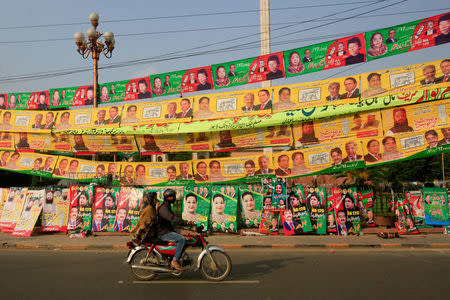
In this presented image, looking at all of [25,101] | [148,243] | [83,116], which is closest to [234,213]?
[148,243]

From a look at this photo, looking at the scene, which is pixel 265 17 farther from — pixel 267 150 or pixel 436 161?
pixel 436 161

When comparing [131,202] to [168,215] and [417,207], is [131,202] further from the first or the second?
[417,207]

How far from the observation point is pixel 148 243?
7438mm

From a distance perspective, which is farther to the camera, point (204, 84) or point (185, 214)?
point (204, 84)

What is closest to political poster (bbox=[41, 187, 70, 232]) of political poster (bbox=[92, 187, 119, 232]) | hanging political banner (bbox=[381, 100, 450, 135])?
political poster (bbox=[92, 187, 119, 232])

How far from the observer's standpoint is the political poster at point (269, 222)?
13.5 metres

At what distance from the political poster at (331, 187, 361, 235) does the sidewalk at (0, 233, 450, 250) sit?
0.42 m

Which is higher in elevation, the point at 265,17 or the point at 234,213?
the point at 265,17

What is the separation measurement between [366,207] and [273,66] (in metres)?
6.06

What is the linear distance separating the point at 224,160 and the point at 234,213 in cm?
200

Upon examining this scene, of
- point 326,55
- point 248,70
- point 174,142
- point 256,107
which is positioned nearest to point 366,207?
point 256,107

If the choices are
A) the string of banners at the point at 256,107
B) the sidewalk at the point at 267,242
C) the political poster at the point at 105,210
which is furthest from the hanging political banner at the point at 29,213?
the string of banners at the point at 256,107

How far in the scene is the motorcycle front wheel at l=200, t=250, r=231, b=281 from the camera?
284 inches

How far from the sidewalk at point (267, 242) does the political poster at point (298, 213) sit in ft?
1.55
